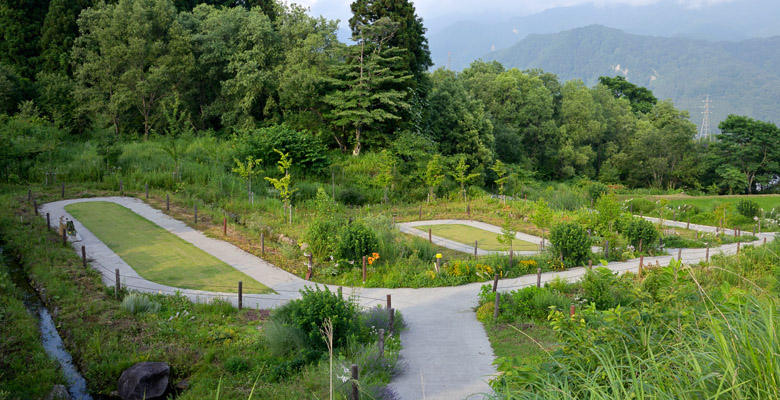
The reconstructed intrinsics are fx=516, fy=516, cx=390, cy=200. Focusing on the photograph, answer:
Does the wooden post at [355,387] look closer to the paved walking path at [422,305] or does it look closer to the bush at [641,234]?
the paved walking path at [422,305]

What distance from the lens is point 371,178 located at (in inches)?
1094

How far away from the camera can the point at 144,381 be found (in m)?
7.89

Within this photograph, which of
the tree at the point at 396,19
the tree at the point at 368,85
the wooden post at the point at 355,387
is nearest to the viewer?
the wooden post at the point at 355,387

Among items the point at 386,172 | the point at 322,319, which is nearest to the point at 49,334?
the point at 322,319

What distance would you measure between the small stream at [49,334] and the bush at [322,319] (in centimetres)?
333

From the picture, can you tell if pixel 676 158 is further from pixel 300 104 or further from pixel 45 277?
pixel 45 277

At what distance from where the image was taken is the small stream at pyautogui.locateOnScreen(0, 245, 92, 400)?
847 centimetres

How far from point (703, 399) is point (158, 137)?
34.9 m

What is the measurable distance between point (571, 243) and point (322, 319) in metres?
9.23

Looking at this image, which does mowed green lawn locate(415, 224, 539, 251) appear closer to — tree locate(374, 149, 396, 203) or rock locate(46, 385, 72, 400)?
tree locate(374, 149, 396, 203)

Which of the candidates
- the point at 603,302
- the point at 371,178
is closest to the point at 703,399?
the point at 603,302

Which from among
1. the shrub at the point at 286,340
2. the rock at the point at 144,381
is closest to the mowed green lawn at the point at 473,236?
the shrub at the point at 286,340

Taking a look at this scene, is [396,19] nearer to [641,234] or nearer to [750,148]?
[641,234]

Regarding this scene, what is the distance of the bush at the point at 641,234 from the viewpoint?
17078mm
